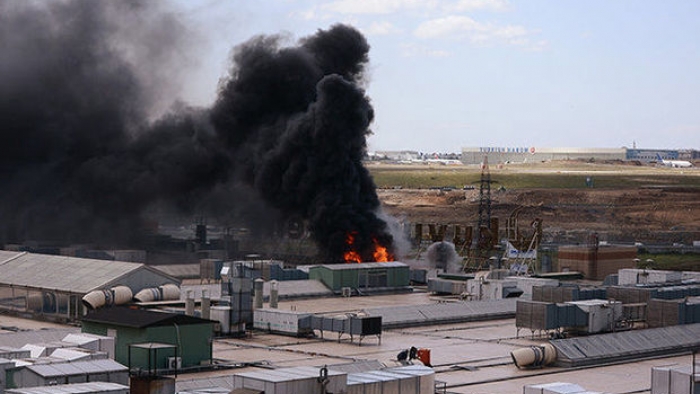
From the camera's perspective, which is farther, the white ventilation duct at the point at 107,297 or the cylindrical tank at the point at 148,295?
the cylindrical tank at the point at 148,295

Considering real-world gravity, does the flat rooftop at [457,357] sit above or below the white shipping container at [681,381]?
below

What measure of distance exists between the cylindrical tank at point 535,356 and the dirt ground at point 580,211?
3205 inches

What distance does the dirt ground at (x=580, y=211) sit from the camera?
141 m

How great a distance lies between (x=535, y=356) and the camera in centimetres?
4750

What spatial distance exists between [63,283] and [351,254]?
Result: 121ft

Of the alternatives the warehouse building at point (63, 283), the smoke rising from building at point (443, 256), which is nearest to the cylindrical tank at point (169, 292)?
the warehouse building at point (63, 283)

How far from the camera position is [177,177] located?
113438 mm

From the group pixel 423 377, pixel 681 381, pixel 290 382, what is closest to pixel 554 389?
pixel 423 377

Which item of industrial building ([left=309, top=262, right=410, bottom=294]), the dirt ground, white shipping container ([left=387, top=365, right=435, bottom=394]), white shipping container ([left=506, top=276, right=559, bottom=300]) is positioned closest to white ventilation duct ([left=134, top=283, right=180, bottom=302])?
industrial building ([left=309, top=262, right=410, bottom=294])

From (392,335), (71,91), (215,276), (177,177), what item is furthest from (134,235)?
(392,335)

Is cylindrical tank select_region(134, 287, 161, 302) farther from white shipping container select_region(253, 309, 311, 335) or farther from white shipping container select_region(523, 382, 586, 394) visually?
white shipping container select_region(523, 382, 586, 394)

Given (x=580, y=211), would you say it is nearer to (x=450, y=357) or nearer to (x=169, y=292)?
(x=169, y=292)

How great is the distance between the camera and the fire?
93.8 m

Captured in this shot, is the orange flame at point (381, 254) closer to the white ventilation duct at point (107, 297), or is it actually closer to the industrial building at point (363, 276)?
the industrial building at point (363, 276)
